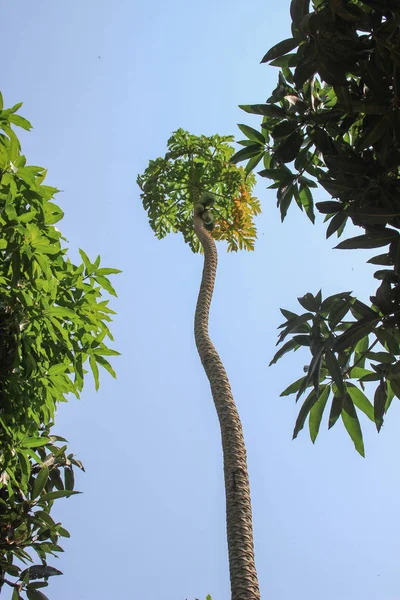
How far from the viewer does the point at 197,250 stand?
11195 millimetres

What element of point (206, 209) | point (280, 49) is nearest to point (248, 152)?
point (280, 49)

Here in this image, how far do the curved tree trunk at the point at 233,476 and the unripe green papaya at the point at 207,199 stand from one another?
8.07 ft

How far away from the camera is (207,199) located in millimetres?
9539

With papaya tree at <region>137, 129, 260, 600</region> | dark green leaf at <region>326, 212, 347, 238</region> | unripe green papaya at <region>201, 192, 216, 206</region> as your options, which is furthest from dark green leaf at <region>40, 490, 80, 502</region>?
unripe green papaya at <region>201, 192, 216, 206</region>

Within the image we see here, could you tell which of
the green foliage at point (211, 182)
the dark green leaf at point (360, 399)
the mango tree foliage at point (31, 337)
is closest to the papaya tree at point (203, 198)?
the green foliage at point (211, 182)

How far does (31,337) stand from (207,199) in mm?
6063

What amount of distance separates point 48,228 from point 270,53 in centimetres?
184

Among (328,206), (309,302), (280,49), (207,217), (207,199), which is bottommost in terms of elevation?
(309,302)

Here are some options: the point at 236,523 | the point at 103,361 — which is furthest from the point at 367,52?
the point at 236,523

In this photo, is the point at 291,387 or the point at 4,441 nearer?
the point at 291,387

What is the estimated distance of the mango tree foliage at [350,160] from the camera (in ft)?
8.26

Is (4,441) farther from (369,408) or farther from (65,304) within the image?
(369,408)

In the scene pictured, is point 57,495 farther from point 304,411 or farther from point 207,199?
point 207,199

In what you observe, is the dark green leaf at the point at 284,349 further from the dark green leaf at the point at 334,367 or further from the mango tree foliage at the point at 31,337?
the mango tree foliage at the point at 31,337
